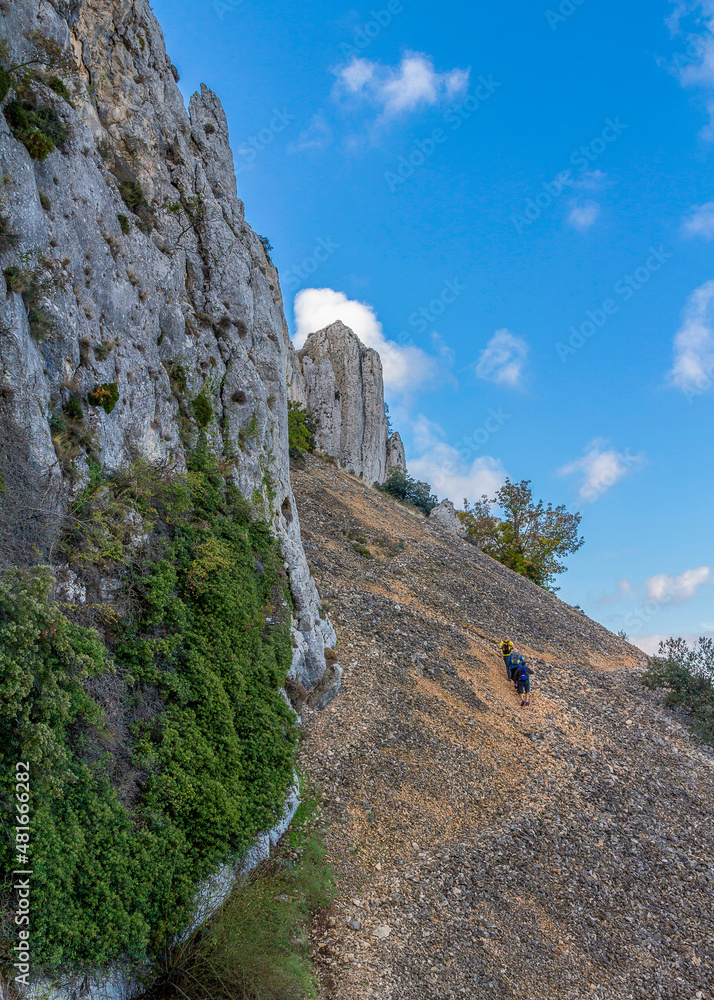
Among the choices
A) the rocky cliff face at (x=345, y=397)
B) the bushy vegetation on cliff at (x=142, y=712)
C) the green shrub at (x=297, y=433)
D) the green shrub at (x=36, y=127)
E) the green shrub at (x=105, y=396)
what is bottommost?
the bushy vegetation on cliff at (x=142, y=712)

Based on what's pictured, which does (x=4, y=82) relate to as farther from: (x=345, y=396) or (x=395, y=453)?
(x=395, y=453)

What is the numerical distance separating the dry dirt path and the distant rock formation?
1440 inches

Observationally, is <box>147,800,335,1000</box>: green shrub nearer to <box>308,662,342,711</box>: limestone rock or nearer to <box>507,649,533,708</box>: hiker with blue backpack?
<box>308,662,342,711</box>: limestone rock

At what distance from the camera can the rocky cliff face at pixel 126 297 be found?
7414 mm

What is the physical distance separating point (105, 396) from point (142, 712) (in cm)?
513

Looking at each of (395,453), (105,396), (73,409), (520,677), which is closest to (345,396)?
(395,453)

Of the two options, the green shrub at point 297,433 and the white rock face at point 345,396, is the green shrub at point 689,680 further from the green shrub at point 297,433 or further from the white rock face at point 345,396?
the white rock face at point 345,396

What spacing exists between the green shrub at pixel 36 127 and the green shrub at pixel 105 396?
380cm

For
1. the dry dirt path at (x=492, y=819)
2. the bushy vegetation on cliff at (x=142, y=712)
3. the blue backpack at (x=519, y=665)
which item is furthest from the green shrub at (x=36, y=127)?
the blue backpack at (x=519, y=665)

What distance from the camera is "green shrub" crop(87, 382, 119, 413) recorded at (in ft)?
28.2

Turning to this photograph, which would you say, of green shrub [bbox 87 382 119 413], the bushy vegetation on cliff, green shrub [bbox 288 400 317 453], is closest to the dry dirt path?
the bushy vegetation on cliff

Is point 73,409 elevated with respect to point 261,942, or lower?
elevated

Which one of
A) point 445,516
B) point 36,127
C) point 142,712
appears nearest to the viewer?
point 142,712

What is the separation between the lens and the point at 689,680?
18.2 meters
